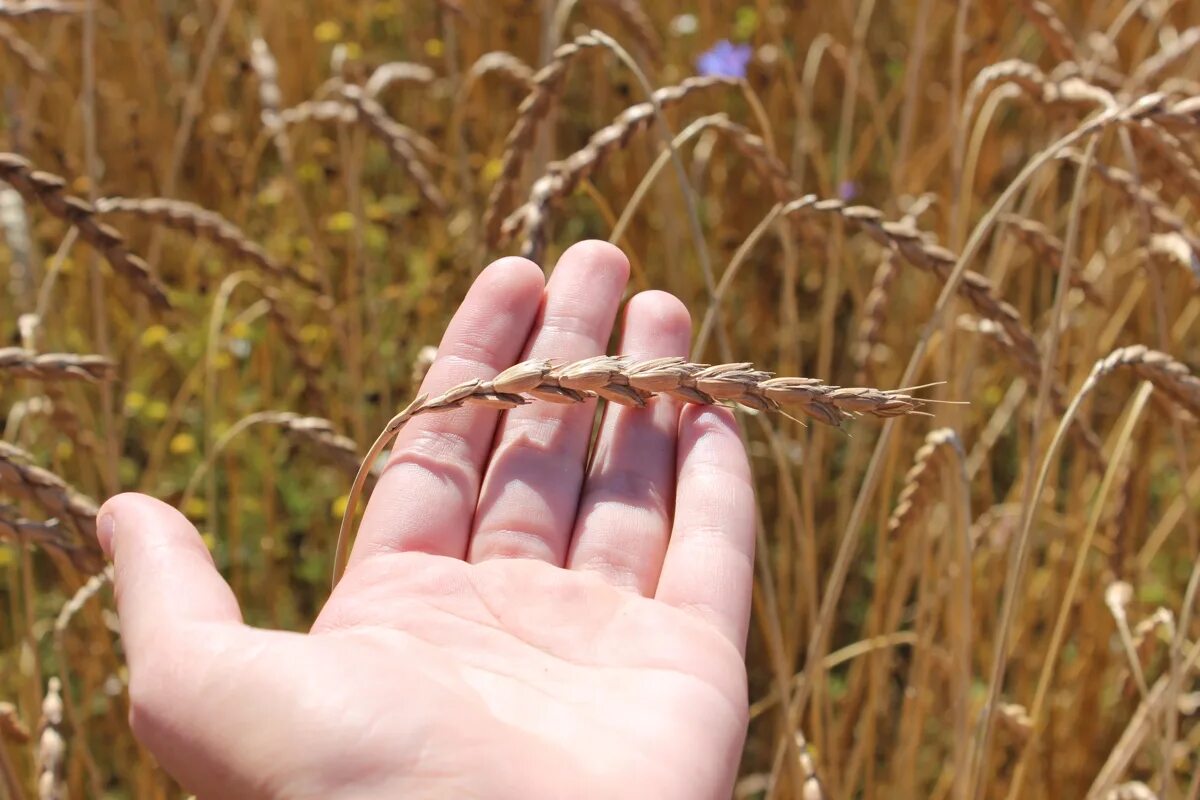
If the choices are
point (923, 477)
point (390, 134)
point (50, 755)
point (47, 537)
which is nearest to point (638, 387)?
point (923, 477)

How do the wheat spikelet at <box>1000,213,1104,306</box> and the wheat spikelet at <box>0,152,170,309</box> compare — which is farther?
the wheat spikelet at <box>1000,213,1104,306</box>

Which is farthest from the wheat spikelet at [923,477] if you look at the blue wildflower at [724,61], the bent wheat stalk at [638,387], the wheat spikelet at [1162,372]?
the blue wildflower at [724,61]

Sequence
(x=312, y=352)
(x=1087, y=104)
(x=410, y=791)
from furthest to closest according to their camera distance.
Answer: (x=312, y=352), (x=1087, y=104), (x=410, y=791)

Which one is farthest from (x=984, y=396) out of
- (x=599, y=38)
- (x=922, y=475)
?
(x=599, y=38)

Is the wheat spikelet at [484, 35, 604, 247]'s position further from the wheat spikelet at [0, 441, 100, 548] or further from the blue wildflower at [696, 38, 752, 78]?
the blue wildflower at [696, 38, 752, 78]

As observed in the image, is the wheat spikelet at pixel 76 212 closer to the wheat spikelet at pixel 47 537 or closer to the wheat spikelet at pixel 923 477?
the wheat spikelet at pixel 47 537

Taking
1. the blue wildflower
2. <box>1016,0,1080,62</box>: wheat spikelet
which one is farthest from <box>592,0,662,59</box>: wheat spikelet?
<box>1016,0,1080,62</box>: wheat spikelet

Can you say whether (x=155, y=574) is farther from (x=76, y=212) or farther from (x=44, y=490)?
(x=76, y=212)

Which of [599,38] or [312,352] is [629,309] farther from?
[312,352]
